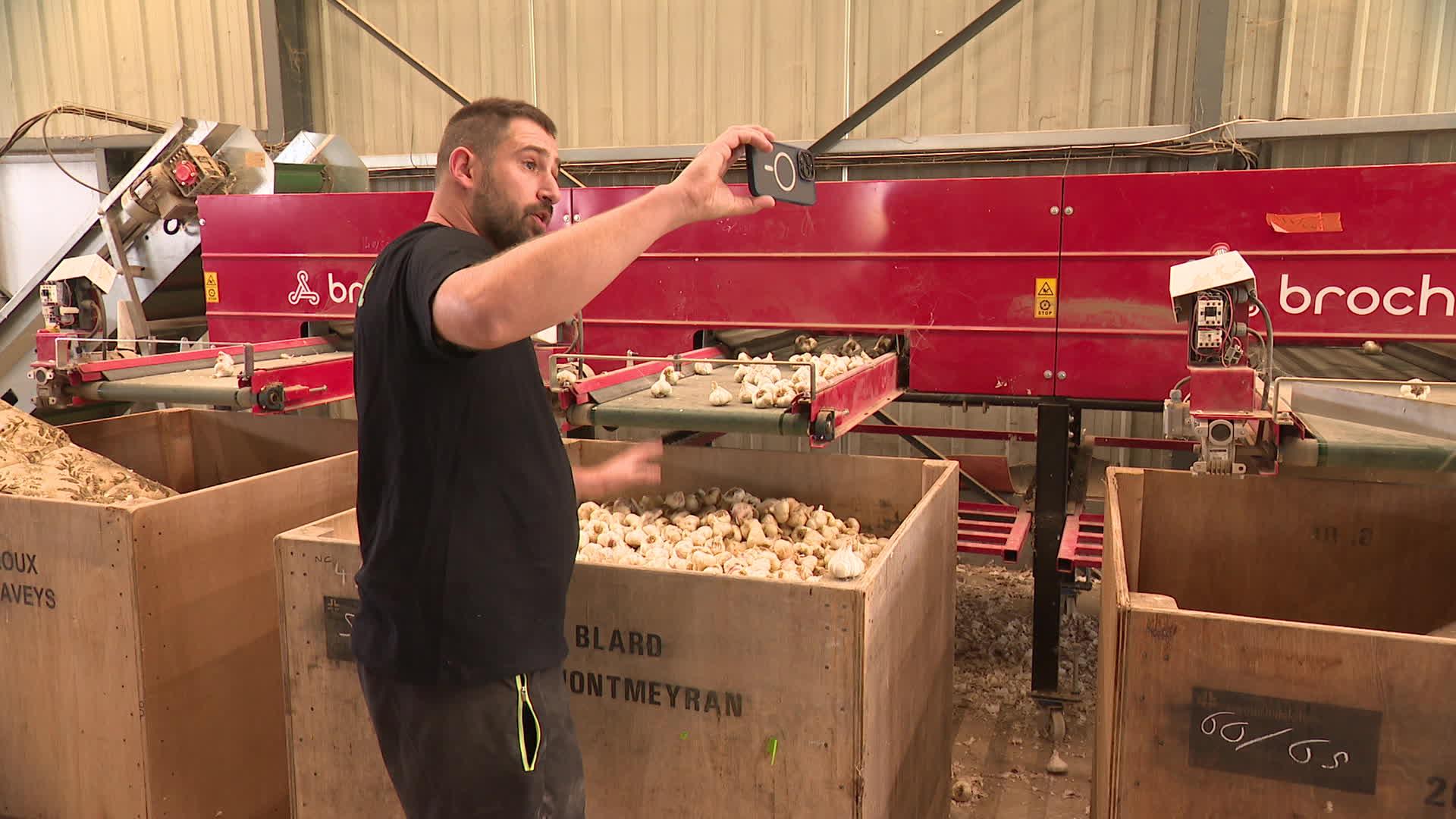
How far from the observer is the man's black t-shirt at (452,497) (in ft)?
4.76

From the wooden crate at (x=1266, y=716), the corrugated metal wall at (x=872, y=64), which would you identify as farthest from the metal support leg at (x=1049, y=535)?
the corrugated metal wall at (x=872, y=64)


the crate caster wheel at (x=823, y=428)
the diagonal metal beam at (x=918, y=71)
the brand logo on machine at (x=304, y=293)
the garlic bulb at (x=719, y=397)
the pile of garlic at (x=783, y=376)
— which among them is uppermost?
the diagonal metal beam at (x=918, y=71)

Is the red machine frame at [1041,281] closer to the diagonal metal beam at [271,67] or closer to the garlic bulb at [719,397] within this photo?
the garlic bulb at [719,397]

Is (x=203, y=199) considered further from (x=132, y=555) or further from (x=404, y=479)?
(x=404, y=479)

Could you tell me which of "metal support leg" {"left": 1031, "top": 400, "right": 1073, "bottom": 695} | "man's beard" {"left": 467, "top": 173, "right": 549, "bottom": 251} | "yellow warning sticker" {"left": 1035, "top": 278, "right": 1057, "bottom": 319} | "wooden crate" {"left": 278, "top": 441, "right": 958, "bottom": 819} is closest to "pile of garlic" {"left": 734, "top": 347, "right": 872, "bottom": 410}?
"wooden crate" {"left": 278, "top": 441, "right": 958, "bottom": 819}

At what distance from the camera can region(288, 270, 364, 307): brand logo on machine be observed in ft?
14.0

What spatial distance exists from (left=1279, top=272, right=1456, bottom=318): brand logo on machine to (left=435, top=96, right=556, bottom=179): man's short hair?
259 cm

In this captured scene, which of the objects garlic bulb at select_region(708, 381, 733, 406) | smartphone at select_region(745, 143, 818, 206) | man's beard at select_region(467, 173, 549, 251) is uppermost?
smartphone at select_region(745, 143, 818, 206)

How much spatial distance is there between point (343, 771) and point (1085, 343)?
260cm

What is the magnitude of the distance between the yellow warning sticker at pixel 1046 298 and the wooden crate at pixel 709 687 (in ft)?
3.92

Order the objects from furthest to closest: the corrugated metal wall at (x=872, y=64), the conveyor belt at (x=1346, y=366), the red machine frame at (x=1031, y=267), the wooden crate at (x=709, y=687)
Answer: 1. the corrugated metal wall at (x=872, y=64)
2. the conveyor belt at (x=1346, y=366)
3. the red machine frame at (x=1031, y=267)
4. the wooden crate at (x=709, y=687)

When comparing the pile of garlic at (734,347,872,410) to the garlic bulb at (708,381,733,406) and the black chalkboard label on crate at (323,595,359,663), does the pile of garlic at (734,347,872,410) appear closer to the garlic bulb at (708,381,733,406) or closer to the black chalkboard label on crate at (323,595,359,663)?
→ the garlic bulb at (708,381,733,406)

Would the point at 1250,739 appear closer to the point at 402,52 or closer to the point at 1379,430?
the point at 1379,430

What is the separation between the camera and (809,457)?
9.05ft
